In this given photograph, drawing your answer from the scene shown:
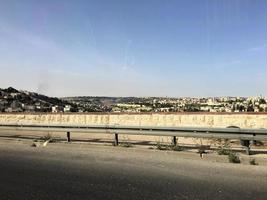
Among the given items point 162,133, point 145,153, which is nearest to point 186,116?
point 162,133

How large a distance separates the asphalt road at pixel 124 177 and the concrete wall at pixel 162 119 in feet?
25.4

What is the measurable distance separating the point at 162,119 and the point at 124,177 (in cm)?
1492

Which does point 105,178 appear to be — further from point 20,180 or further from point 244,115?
point 244,115

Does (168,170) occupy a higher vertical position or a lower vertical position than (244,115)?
lower

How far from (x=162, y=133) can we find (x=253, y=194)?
23.2ft

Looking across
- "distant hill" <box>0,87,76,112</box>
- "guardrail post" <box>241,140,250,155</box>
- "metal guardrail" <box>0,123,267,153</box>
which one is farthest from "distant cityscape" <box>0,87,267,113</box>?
"guardrail post" <box>241,140,250,155</box>

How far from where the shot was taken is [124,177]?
9.12 m

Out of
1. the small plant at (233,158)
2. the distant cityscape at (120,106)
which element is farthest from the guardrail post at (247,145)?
the distant cityscape at (120,106)

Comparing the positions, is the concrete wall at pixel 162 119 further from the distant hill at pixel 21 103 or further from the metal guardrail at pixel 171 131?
the distant hill at pixel 21 103

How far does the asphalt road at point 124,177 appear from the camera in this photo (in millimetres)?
7559

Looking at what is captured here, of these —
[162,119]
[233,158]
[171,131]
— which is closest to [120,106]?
[162,119]

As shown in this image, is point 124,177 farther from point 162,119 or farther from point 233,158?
point 162,119

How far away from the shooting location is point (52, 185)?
8375 millimetres

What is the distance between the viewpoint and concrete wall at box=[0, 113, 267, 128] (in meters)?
20.6
